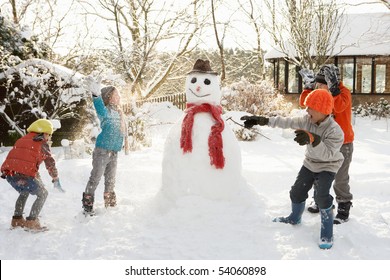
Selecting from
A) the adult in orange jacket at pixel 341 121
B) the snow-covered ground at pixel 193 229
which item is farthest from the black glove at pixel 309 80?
the snow-covered ground at pixel 193 229

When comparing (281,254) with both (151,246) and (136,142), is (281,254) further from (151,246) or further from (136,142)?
(136,142)

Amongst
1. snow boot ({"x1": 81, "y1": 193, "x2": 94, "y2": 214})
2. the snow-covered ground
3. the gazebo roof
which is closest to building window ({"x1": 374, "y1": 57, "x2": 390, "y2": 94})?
the gazebo roof

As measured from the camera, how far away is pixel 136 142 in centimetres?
970

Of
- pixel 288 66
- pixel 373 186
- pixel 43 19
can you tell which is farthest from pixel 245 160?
pixel 288 66

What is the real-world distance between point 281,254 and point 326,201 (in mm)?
665

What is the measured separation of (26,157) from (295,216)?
2.85 m

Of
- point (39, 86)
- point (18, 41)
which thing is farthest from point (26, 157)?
point (18, 41)

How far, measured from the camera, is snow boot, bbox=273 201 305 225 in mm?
4087

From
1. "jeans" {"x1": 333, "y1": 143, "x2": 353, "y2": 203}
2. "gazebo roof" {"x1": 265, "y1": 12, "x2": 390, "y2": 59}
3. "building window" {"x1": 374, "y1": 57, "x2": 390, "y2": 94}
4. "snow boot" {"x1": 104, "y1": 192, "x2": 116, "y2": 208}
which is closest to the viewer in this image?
"jeans" {"x1": 333, "y1": 143, "x2": 353, "y2": 203}

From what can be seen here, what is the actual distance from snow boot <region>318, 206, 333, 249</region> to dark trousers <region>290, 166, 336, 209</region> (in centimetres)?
6

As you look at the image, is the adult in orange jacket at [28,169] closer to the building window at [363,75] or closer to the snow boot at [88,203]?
the snow boot at [88,203]

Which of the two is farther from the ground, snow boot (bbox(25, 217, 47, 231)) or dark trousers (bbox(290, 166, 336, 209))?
dark trousers (bbox(290, 166, 336, 209))

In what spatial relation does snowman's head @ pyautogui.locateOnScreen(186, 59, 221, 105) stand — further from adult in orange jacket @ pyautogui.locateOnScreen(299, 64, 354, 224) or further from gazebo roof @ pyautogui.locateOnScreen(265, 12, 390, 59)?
gazebo roof @ pyautogui.locateOnScreen(265, 12, 390, 59)

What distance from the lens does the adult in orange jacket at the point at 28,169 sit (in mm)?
4164
